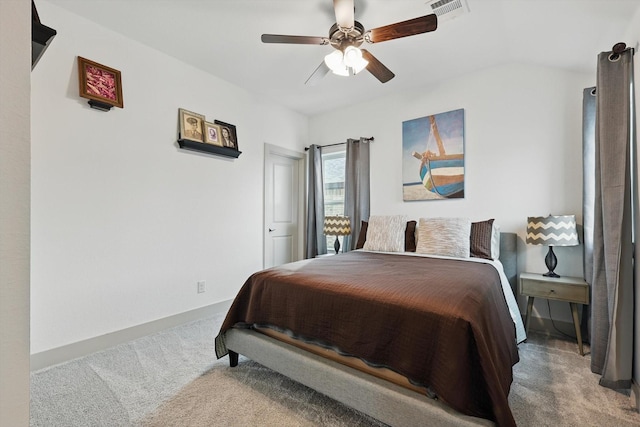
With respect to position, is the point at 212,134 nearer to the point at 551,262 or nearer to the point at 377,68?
the point at 377,68

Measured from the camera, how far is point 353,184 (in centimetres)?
409

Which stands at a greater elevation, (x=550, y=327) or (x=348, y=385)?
(x=348, y=385)

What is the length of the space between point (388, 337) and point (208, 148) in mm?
2672

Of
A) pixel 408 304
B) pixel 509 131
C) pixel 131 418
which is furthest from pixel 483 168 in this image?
pixel 131 418

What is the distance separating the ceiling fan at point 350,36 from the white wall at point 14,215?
6.01 ft

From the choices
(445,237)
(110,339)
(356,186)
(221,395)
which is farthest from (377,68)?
(110,339)

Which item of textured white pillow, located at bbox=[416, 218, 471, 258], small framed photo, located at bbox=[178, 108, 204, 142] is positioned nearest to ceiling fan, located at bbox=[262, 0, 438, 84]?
small framed photo, located at bbox=[178, 108, 204, 142]

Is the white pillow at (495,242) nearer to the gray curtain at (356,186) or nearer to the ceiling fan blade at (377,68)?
the gray curtain at (356,186)

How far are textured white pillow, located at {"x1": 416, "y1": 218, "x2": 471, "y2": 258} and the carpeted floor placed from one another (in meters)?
0.97

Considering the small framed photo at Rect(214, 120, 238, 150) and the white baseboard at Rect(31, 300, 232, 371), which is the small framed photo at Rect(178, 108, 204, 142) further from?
the white baseboard at Rect(31, 300, 232, 371)

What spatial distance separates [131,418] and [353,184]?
3.27 m

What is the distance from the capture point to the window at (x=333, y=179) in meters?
4.43

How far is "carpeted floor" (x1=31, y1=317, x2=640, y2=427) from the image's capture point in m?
1.60

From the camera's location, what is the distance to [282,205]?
14.4ft
